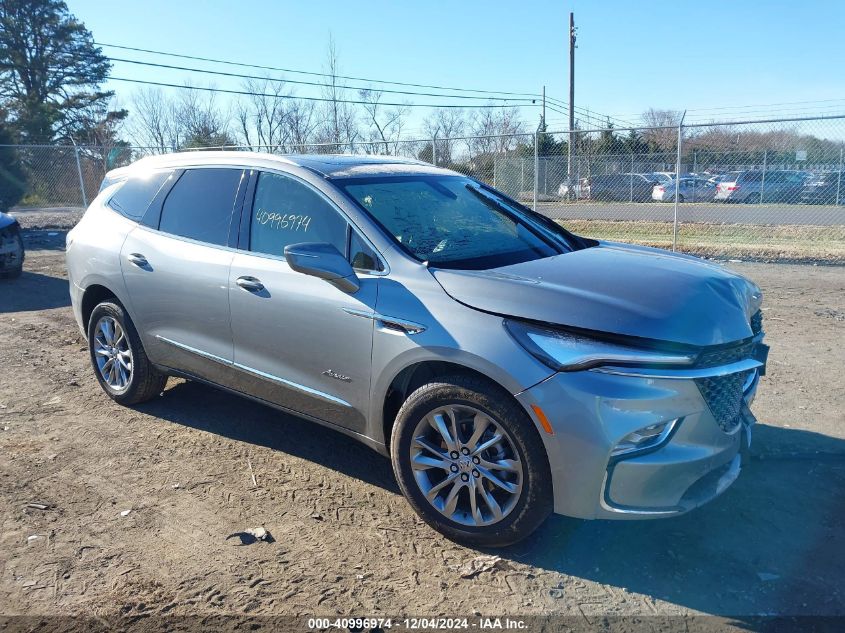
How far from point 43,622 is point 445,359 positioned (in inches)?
79.3

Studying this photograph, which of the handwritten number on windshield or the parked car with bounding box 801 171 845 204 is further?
the parked car with bounding box 801 171 845 204

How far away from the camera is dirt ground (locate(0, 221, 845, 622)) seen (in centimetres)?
288

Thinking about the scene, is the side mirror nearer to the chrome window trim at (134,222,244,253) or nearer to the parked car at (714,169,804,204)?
the chrome window trim at (134,222,244,253)

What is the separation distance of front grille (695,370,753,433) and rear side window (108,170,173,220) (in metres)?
3.79

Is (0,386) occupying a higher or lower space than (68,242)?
lower

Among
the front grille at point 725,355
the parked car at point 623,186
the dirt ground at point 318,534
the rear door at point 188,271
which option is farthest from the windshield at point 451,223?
the parked car at point 623,186

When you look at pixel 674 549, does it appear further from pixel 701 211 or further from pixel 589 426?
pixel 701 211

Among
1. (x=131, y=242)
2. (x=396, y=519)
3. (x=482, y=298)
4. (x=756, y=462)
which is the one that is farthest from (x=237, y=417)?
(x=756, y=462)

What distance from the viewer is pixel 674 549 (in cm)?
319

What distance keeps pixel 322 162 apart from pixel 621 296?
6.75ft

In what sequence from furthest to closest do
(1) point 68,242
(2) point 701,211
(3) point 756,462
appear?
1. (2) point 701,211
2. (1) point 68,242
3. (3) point 756,462

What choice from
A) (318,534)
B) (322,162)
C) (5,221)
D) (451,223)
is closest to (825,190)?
(451,223)

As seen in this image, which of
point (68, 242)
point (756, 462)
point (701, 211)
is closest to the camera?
point (756, 462)

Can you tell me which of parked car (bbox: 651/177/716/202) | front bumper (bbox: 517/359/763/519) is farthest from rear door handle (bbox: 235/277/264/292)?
parked car (bbox: 651/177/716/202)
